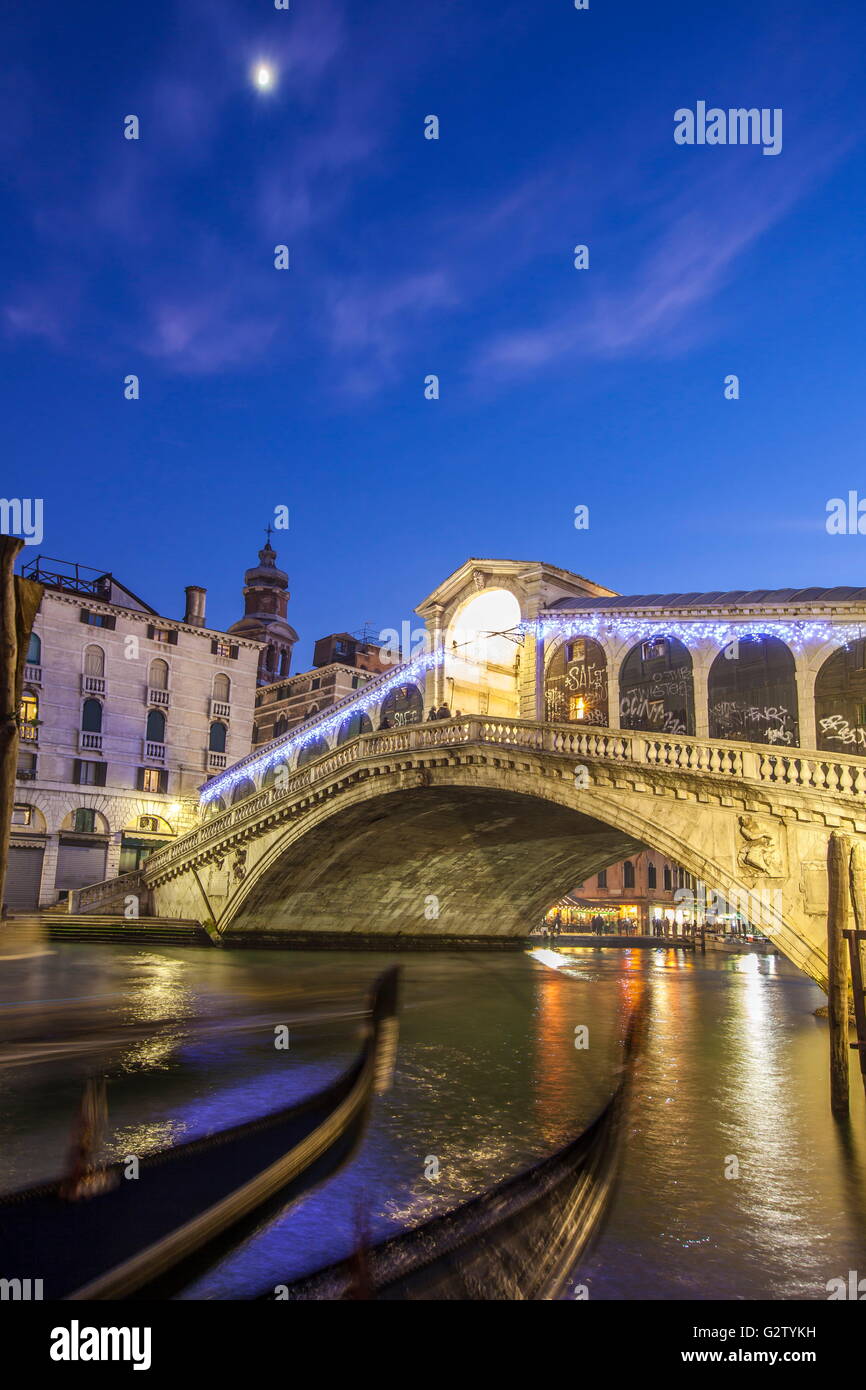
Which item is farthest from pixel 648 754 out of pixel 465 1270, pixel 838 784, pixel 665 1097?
pixel 465 1270

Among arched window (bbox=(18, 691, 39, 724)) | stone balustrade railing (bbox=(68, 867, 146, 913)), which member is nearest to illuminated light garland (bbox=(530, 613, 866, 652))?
stone balustrade railing (bbox=(68, 867, 146, 913))

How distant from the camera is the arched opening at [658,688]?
21.6 meters

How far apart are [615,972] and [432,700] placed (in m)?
10.6

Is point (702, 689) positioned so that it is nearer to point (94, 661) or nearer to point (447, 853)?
point (447, 853)

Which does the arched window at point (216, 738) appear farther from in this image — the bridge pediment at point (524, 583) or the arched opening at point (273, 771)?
the bridge pediment at point (524, 583)

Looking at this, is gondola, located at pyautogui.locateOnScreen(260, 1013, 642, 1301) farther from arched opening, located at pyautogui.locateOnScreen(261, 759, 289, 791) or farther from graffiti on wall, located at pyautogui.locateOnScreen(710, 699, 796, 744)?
arched opening, located at pyautogui.locateOnScreen(261, 759, 289, 791)

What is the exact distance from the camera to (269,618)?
2923 inches

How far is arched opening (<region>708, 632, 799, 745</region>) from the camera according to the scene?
19.2 meters

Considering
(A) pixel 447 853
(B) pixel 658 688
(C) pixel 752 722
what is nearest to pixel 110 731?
(A) pixel 447 853

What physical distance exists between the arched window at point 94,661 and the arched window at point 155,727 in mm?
2975

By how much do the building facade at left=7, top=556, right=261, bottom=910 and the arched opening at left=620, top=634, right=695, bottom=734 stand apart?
25587mm

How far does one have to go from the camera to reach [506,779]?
22.7 metres

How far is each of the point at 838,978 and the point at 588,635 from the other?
16082 mm
